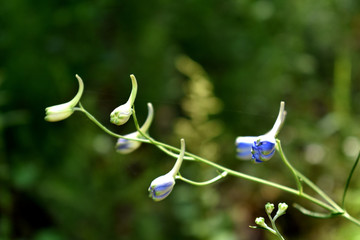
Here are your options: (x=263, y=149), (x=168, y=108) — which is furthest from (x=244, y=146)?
(x=168, y=108)

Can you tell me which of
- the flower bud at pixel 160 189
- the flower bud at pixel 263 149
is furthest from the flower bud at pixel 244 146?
the flower bud at pixel 160 189

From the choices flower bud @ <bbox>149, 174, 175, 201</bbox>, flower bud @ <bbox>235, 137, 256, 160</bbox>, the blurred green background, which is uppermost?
flower bud @ <bbox>235, 137, 256, 160</bbox>

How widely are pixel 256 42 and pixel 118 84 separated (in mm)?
954

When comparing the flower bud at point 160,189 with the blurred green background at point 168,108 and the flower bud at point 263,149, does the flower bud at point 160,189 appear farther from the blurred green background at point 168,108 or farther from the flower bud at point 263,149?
the blurred green background at point 168,108

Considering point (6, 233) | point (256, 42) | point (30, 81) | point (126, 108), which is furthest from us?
point (256, 42)

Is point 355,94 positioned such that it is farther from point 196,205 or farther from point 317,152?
point 196,205

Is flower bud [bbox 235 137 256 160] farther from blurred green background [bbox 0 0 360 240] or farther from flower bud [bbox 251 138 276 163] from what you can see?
blurred green background [bbox 0 0 360 240]

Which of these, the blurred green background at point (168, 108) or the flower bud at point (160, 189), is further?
the blurred green background at point (168, 108)

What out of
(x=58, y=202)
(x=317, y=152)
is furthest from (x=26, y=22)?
(x=317, y=152)

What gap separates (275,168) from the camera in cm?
311

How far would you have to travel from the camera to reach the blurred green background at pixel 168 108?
2545 millimetres

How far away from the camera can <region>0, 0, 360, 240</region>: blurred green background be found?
254cm

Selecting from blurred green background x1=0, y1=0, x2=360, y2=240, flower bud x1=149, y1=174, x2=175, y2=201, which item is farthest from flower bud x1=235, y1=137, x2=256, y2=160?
blurred green background x1=0, y1=0, x2=360, y2=240

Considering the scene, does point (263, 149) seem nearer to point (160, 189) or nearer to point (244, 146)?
point (244, 146)
